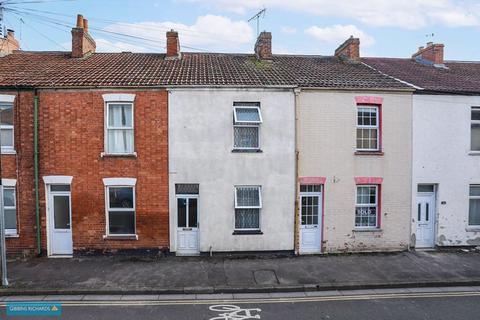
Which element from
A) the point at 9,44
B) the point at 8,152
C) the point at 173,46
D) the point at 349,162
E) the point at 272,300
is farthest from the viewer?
the point at 9,44

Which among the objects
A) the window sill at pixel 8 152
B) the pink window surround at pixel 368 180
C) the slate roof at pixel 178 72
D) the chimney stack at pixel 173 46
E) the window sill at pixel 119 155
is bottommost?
the pink window surround at pixel 368 180

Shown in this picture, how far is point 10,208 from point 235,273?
8.50m

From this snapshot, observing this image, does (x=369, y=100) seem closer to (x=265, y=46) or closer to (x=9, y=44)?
(x=265, y=46)

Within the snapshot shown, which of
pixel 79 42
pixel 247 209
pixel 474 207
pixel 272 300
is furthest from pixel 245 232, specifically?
pixel 79 42

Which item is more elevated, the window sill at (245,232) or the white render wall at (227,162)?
the white render wall at (227,162)

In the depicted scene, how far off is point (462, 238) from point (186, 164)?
36.6ft

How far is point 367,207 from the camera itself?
12781 millimetres

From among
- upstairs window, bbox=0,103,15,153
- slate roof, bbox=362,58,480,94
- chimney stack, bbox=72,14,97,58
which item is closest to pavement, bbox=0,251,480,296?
upstairs window, bbox=0,103,15,153

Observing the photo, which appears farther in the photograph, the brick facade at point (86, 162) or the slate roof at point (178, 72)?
the slate roof at point (178, 72)

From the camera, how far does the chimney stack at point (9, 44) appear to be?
15.3 m

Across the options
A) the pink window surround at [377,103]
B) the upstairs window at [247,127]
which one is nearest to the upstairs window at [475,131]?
the pink window surround at [377,103]

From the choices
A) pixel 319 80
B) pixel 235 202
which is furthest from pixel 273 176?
pixel 319 80

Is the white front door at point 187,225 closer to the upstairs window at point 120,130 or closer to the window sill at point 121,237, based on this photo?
the window sill at point 121,237

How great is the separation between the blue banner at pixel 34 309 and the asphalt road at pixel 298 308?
163mm
